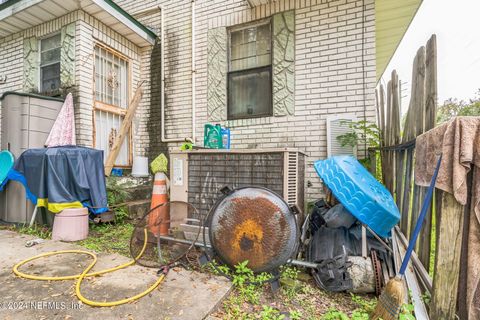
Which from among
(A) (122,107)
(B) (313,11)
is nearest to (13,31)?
(A) (122,107)

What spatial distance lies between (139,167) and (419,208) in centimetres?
449

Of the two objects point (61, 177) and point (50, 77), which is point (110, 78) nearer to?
point (50, 77)

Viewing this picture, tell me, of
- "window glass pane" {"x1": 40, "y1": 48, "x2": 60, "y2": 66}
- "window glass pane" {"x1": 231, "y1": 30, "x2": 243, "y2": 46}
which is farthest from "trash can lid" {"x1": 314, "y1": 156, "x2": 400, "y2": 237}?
"window glass pane" {"x1": 40, "y1": 48, "x2": 60, "y2": 66}

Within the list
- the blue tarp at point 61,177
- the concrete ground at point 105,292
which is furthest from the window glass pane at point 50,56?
the concrete ground at point 105,292

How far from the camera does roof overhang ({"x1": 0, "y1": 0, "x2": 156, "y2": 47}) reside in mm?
3940

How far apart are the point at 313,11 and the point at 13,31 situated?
573 centimetres

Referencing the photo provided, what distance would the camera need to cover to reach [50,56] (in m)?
4.50

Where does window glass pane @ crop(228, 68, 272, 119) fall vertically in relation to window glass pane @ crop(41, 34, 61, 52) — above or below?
below

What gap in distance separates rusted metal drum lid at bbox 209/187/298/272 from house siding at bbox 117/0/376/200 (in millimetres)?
1891

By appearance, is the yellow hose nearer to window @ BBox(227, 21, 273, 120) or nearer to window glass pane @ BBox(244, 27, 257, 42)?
window @ BBox(227, 21, 273, 120)

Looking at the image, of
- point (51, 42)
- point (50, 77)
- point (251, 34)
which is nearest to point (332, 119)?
point (251, 34)

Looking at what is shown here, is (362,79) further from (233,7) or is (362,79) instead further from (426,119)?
(233,7)

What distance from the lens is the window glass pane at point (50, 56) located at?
4420 millimetres

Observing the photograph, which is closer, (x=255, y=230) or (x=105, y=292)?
(x=105, y=292)
